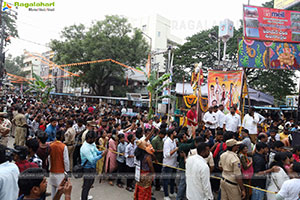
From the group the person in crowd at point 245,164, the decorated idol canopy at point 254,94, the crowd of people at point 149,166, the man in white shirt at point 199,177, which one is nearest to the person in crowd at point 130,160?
the crowd of people at point 149,166

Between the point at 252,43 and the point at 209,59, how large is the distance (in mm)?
16200

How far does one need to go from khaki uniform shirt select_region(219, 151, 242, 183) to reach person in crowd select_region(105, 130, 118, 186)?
320cm

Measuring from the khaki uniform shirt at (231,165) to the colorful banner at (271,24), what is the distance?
8508mm

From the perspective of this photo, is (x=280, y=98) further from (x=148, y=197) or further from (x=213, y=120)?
(x=148, y=197)

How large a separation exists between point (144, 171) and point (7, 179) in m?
2.43

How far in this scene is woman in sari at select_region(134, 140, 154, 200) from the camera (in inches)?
168

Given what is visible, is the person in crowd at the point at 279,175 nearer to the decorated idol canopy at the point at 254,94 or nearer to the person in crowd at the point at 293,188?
the person in crowd at the point at 293,188

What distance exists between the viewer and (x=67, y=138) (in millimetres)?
6098

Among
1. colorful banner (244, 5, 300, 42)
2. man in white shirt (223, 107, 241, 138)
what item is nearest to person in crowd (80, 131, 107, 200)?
man in white shirt (223, 107, 241, 138)

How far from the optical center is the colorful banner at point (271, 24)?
10.7 m

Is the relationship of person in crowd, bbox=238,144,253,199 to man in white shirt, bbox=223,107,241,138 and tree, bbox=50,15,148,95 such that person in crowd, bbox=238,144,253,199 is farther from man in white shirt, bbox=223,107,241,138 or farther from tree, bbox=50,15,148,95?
tree, bbox=50,15,148,95

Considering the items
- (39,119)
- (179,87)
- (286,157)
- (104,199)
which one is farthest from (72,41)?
(286,157)

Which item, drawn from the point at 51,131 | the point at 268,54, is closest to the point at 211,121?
the point at 268,54

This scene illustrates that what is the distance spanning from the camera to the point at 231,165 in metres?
3.71
